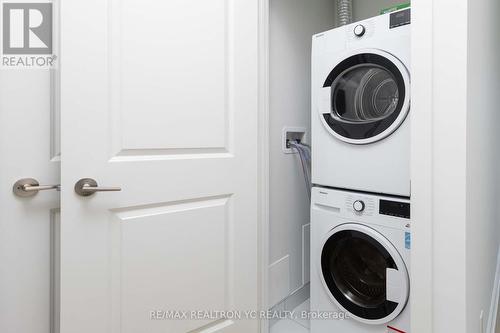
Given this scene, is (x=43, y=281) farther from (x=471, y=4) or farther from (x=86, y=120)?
(x=471, y=4)

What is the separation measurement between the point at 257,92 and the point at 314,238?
0.81 meters

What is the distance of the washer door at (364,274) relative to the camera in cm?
120

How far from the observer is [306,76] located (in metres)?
1.89

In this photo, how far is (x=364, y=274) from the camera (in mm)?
1410

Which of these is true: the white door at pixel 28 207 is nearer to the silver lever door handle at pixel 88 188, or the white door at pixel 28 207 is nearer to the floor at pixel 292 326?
the silver lever door handle at pixel 88 188

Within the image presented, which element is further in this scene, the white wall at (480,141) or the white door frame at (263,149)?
the white door frame at (263,149)

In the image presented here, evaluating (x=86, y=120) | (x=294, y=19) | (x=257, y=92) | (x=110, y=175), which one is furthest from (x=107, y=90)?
(x=294, y=19)

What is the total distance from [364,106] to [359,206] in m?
0.49

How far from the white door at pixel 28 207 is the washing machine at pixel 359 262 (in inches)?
45.4

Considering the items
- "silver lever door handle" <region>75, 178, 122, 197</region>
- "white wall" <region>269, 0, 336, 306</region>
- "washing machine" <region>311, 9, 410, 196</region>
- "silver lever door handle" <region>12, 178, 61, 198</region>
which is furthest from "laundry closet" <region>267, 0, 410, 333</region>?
"silver lever door handle" <region>12, 178, 61, 198</region>

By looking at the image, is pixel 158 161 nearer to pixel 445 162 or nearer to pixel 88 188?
pixel 88 188

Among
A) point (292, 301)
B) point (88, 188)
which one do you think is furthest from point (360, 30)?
point (292, 301)

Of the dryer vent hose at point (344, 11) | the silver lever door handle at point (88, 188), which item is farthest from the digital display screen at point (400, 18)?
the silver lever door handle at point (88, 188)

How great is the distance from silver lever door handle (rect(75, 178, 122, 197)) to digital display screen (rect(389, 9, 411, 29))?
127 centimetres
